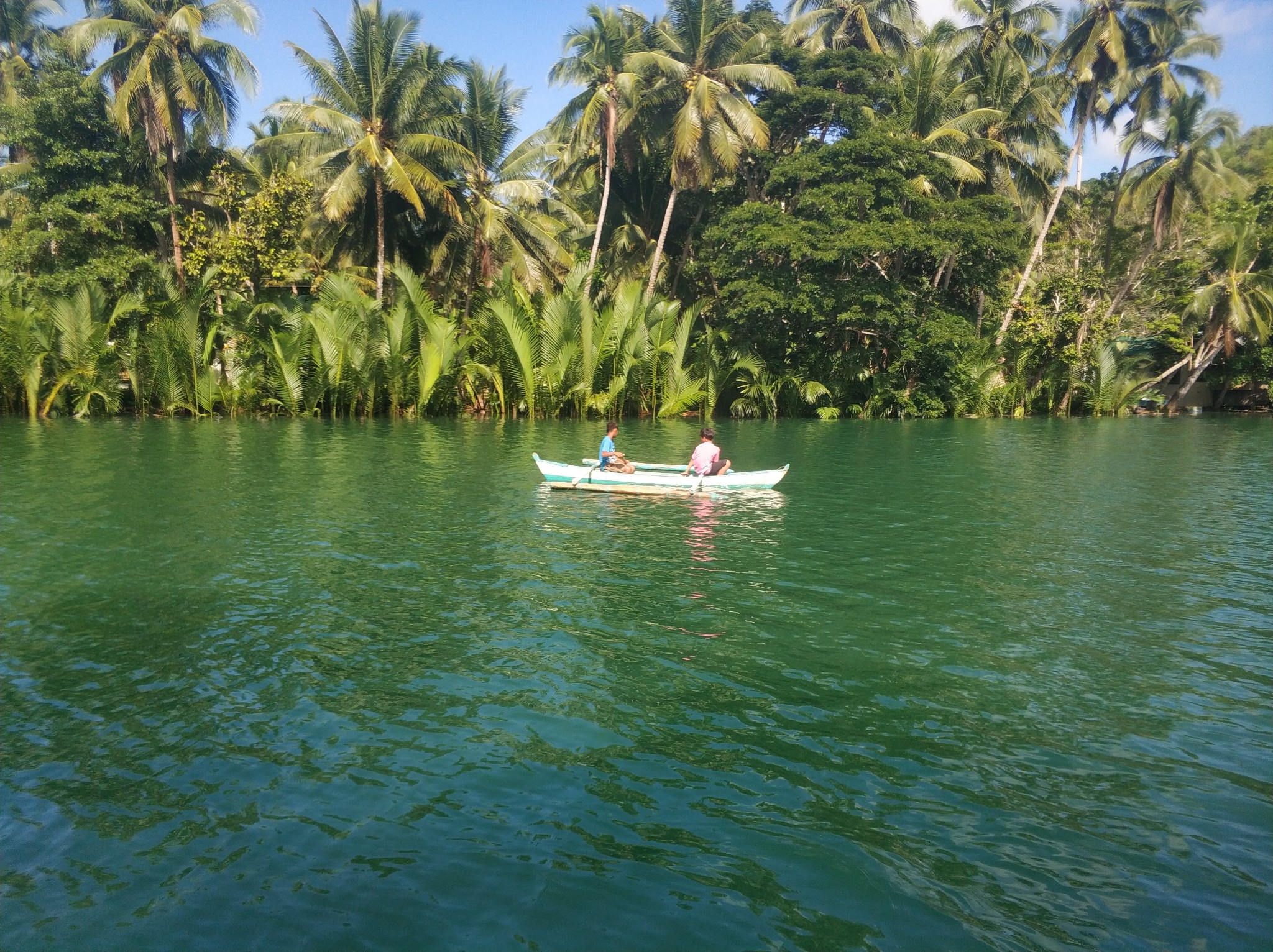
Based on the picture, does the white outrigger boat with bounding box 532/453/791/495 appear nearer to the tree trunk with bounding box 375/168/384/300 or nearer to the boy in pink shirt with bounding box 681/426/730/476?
the boy in pink shirt with bounding box 681/426/730/476

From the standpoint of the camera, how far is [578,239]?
4572cm

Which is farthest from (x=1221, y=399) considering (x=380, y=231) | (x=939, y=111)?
(x=380, y=231)

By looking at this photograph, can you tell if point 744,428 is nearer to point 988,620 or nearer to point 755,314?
point 755,314

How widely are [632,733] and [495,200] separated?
38.4 m

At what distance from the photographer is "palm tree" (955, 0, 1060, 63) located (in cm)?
4362

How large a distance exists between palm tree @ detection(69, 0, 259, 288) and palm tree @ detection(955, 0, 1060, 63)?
3243cm

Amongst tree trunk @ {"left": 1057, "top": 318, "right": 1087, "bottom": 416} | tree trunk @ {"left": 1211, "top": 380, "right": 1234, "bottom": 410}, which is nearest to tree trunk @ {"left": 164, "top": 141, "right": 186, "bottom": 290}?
tree trunk @ {"left": 1057, "top": 318, "right": 1087, "bottom": 416}

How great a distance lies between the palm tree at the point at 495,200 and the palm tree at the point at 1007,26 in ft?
70.6

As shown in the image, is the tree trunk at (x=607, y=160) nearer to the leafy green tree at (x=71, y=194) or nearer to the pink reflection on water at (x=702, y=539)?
the leafy green tree at (x=71, y=194)

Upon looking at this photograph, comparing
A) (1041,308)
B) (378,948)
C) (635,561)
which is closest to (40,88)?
(635,561)

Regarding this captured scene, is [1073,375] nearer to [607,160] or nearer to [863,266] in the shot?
[863,266]

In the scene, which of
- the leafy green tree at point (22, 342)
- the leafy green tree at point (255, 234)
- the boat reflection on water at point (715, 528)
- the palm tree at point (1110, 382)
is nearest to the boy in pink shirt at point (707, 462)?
the boat reflection on water at point (715, 528)

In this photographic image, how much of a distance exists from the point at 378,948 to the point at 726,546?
29.9 feet

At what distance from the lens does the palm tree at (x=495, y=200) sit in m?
39.1
